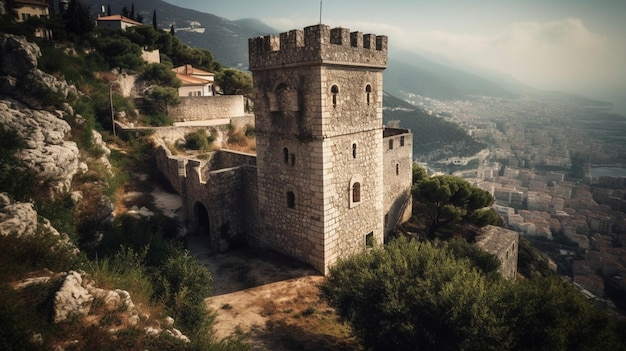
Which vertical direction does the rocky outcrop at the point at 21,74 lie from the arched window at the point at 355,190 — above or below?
above

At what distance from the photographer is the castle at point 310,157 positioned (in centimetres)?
1210

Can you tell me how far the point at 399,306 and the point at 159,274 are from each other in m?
6.54

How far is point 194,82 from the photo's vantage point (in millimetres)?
32938

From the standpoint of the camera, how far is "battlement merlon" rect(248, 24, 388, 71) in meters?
11.5

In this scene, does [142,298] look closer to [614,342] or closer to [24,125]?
[24,125]

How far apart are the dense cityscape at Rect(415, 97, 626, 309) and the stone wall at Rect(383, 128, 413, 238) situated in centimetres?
1520

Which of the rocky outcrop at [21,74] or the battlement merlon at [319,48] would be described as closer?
the battlement merlon at [319,48]

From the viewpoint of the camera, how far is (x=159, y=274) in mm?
9727

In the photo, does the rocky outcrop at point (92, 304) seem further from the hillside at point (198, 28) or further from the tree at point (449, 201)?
the hillside at point (198, 28)

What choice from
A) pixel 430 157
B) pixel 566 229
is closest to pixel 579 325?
pixel 566 229

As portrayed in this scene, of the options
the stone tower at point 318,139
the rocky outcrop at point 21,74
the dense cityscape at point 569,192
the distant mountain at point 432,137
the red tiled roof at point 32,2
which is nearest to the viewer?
the stone tower at point 318,139

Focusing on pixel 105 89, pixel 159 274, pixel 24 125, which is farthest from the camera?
pixel 105 89

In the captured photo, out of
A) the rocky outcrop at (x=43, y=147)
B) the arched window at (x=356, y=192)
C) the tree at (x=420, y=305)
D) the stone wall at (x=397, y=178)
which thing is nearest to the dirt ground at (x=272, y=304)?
the tree at (x=420, y=305)

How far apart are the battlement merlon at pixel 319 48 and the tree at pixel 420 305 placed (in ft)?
22.5
